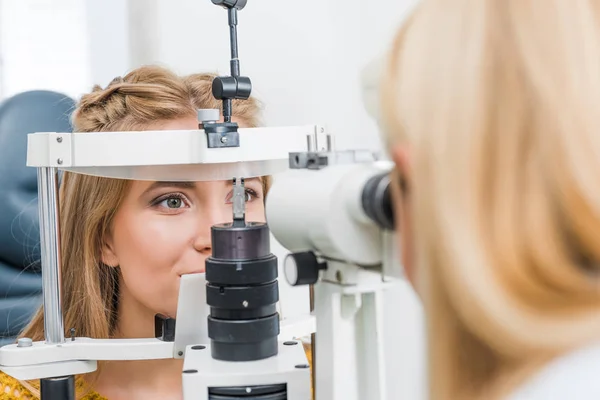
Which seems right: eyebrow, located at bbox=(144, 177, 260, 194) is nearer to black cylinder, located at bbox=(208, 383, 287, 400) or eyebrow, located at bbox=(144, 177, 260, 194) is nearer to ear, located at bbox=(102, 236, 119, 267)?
ear, located at bbox=(102, 236, 119, 267)

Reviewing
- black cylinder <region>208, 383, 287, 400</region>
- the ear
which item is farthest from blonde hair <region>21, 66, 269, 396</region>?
black cylinder <region>208, 383, 287, 400</region>

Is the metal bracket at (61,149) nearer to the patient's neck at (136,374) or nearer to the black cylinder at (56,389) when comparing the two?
the black cylinder at (56,389)

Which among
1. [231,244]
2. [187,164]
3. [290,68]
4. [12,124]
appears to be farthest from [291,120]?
[231,244]

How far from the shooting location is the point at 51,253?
900 millimetres

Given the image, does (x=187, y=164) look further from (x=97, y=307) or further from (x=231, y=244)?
(x=97, y=307)

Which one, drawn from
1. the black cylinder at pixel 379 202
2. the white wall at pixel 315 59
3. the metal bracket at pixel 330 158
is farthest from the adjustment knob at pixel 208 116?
the white wall at pixel 315 59

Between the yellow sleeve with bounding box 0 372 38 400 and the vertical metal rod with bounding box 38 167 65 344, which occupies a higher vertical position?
the vertical metal rod with bounding box 38 167 65 344

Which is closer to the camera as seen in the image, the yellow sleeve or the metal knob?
the metal knob

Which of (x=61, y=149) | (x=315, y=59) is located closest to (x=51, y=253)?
(x=61, y=149)

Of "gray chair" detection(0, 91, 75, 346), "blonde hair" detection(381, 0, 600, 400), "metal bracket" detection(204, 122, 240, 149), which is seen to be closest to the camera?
"blonde hair" detection(381, 0, 600, 400)

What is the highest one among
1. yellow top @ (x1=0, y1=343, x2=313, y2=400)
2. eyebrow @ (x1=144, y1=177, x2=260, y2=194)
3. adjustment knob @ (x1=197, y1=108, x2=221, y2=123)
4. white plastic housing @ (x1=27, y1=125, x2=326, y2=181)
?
adjustment knob @ (x1=197, y1=108, x2=221, y2=123)

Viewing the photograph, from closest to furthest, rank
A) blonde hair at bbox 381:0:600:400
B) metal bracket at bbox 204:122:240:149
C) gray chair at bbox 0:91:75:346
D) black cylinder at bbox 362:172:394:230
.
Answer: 1. blonde hair at bbox 381:0:600:400
2. black cylinder at bbox 362:172:394:230
3. metal bracket at bbox 204:122:240:149
4. gray chair at bbox 0:91:75:346

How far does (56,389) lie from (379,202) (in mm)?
539

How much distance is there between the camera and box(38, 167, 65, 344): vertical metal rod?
90cm
